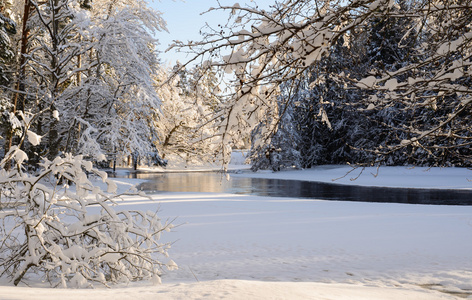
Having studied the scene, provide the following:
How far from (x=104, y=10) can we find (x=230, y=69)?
58.8ft

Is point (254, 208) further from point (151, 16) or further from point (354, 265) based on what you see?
point (151, 16)

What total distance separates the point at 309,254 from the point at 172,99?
29.7m

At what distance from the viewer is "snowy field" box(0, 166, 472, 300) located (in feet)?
12.5

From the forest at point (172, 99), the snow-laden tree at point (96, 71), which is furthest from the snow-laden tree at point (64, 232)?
the snow-laden tree at point (96, 71)

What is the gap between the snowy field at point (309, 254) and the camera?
3818mm

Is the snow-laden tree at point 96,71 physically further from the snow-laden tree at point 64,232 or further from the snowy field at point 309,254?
the snow-laden tree at point 64,232

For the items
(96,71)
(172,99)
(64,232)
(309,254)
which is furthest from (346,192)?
(64,232)

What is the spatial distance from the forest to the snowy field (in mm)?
878

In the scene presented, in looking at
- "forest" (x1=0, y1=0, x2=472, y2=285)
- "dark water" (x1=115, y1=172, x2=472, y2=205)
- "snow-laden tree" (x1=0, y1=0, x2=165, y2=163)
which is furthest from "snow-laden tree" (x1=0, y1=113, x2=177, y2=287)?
"snow-laden tree" (x1=0, y1=0, x2=165, y2=163)

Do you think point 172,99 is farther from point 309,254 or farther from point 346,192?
point 309,254

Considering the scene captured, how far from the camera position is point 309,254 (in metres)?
7.67

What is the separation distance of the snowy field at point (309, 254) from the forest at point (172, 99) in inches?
34.6

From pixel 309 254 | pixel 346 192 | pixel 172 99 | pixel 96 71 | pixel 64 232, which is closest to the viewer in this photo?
pixel 64 232

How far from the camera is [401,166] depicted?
117ft
